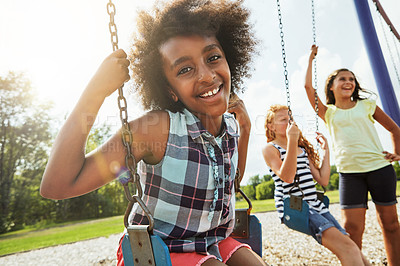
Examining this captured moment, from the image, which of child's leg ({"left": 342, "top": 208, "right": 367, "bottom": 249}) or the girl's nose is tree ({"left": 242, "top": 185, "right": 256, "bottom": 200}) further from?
the girl's nose

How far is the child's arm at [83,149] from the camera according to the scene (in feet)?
3.41

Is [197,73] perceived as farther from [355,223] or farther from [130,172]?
[355,223]

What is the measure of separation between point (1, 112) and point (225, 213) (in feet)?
69.7

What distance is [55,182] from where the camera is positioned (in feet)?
3.39

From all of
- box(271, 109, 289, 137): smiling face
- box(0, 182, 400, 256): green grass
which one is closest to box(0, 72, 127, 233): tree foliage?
box(0, 182, 400, 256): green grass

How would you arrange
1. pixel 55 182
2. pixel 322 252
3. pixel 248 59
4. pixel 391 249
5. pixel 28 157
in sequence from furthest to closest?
pixel 28 157
pixel 322 252
pixel 391 249
pixel 248 59
pixel 55 182

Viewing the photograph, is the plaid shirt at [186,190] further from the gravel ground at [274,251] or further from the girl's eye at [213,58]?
the gravel ground at [274,251]

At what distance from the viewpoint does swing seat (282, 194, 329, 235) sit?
2.30 m

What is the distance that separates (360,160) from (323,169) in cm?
38

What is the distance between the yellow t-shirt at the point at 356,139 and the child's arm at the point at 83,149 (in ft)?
7.97

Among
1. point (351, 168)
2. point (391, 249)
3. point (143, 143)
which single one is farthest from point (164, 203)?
point (391, 249)

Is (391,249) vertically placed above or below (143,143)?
below

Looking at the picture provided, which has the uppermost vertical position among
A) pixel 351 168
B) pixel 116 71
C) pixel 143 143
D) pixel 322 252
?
pixel 116 71

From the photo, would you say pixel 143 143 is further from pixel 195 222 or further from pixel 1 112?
pixel 1 112
